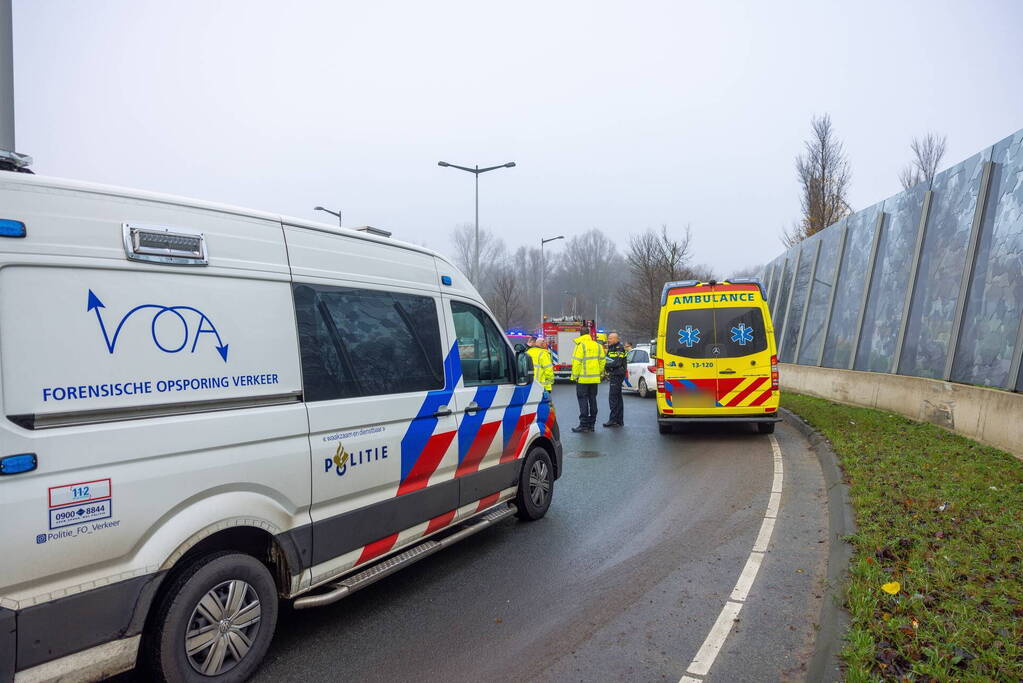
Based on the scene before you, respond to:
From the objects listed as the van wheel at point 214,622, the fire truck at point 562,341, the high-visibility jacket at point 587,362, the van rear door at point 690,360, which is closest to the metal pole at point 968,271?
the van rear door at point 690,360

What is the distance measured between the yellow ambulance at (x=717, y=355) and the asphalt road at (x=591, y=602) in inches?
135

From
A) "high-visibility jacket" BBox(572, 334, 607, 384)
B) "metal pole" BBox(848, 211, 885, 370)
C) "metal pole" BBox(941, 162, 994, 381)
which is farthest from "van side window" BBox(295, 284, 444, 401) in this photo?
"metal pole" BBox(848, 211, 885, 370)

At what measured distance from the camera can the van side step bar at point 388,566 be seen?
3568mm

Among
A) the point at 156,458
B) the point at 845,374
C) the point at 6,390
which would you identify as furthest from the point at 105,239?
the point at 845,374

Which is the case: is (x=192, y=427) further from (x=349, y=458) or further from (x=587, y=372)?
(x=587, y=372)

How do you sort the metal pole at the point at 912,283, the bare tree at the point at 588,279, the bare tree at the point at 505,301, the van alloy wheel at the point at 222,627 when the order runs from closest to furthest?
the van alloy wheel at the point at 222,627 → the metal pole at the point at 912,283 → the bare tree at the point at 505,301 → the bare tree at the point at 588,279

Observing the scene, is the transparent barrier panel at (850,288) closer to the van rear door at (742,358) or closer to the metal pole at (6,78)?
the van rear door at (742,358)

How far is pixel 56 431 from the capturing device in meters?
2.55

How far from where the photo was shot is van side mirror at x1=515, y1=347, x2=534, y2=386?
5859mm

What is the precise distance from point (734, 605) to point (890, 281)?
12.1 meters

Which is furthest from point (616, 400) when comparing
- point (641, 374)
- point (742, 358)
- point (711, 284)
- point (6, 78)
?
point (6, 78)

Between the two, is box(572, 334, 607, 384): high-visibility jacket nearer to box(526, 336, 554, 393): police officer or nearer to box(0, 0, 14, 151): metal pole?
box(526, 336, 554, 393): police officer

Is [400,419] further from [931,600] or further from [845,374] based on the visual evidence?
[845,374]

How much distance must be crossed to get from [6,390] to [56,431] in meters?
0.23
